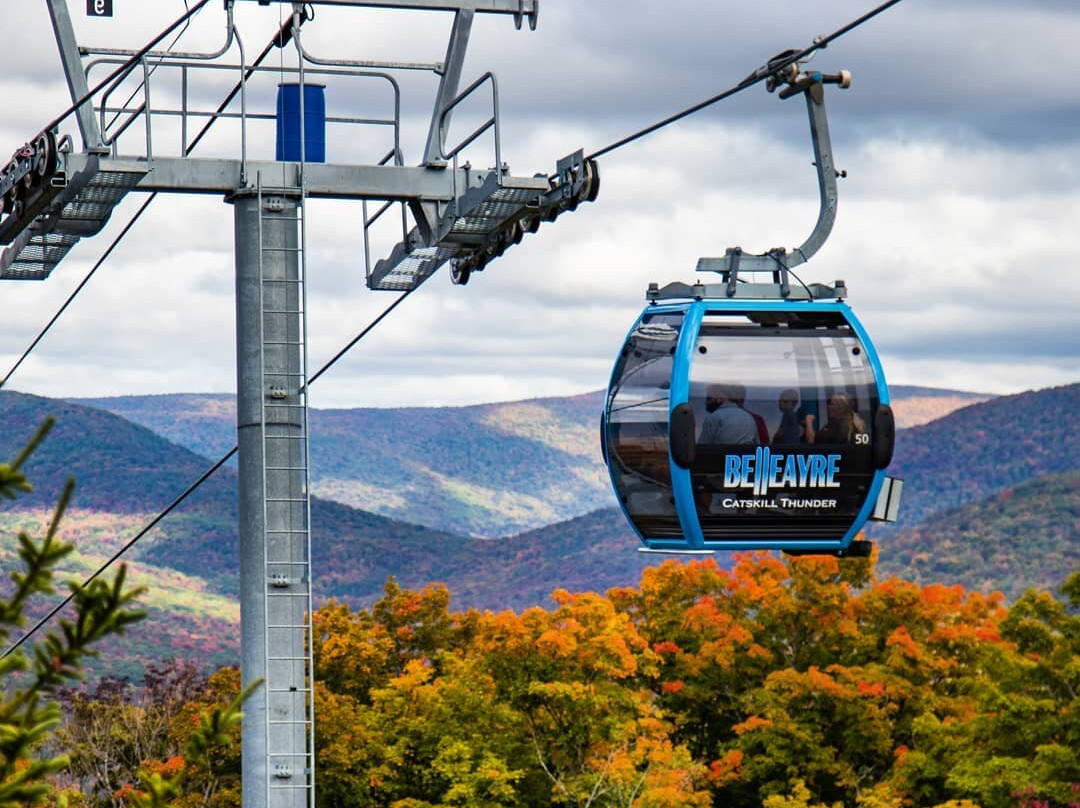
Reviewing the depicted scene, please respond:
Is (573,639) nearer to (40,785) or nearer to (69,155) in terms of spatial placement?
(69,155)

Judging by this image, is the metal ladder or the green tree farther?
the metal ladder

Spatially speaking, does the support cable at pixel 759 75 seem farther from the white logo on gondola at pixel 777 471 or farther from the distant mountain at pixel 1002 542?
the distant mountain at pixel 1002 542

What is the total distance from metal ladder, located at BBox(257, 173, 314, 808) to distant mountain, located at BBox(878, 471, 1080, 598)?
134 meters

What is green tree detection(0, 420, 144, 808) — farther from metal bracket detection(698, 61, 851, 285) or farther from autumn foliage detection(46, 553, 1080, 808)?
autumn foliage detection(46, 553, 1080, 808)

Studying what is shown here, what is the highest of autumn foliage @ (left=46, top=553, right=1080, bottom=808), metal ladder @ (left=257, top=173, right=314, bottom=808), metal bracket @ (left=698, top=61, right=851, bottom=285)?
metal bracket @ (left=698, top=61, right=851, bottom=285)

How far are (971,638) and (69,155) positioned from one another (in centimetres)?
3820

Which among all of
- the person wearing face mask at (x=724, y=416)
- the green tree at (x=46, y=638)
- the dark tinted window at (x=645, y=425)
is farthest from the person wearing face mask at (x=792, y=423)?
the green tree at (x=46, y=638)

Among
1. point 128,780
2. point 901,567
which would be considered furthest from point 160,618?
point 128,780

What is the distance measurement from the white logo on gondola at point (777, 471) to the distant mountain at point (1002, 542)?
133015mm

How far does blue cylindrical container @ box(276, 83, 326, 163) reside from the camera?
1520 cm

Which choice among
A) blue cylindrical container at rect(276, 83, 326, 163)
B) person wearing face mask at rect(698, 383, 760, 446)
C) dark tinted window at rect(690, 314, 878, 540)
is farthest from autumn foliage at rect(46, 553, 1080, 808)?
blue cylindrical container at rect(276, 83, 326, 163)

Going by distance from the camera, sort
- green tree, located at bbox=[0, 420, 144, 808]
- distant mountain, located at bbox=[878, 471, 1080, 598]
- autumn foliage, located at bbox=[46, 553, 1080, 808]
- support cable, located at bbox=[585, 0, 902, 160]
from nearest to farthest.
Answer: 1. green tree, located at bbox=[0, 420, 144, 808]
2. support cable, located at bbox=[585, 0, 902, 160]
3. autumn foliage, located at bbox=[46, 553, 1080, 808]
4. distant mountain, located at bbox=[878, 471, 1080, 598]

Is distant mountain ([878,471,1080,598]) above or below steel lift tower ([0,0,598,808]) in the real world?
below

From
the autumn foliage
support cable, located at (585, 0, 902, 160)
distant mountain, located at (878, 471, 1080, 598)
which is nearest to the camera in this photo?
support cable, located at (585, 0, 902, 160)
